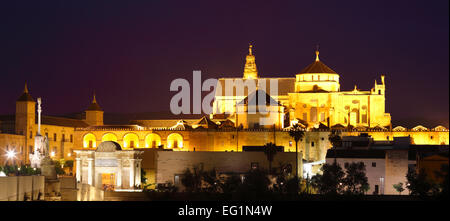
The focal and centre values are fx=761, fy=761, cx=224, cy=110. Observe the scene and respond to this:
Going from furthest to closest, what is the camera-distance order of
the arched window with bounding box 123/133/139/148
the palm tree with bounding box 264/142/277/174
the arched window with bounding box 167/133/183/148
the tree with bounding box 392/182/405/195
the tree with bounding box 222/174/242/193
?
1. the arched window with bounding box 123/133/139/148
2. the arched window with bounding box 167/133/183/148
3. the palm tree with bounding box 264/142/277/174
4. the tree with bounding box 392/182/405/195
5. the tree with bounding box 222/174/242/193

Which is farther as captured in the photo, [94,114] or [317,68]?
[94,114]

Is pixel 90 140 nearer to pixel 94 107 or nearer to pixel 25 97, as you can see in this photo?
pixel 25 97

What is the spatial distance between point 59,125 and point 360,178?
38992mm

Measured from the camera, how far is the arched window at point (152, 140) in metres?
64.0

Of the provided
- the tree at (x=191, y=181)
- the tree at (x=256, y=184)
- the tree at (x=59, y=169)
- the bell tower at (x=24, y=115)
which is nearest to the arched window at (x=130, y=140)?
the tree at (x=59, y=169)

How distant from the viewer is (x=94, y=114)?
81.3 meters

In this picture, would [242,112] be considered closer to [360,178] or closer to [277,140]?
[277,140]

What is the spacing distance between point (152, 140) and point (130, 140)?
187cm

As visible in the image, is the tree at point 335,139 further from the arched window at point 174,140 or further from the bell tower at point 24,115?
the bell tower at point 24,115

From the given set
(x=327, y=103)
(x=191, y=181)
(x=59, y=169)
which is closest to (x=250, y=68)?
(x=327, y=103)

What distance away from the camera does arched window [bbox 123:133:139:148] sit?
6412 cm

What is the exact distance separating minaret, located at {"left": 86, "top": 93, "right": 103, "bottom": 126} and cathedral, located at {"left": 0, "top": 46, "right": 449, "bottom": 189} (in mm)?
217

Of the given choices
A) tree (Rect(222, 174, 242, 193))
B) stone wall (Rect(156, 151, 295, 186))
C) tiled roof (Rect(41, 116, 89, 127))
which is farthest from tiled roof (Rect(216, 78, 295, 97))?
tree (Rect(222, 174, 242, 193))

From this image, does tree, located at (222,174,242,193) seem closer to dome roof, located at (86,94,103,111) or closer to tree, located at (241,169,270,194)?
tree, located at (241,169,270,194)
